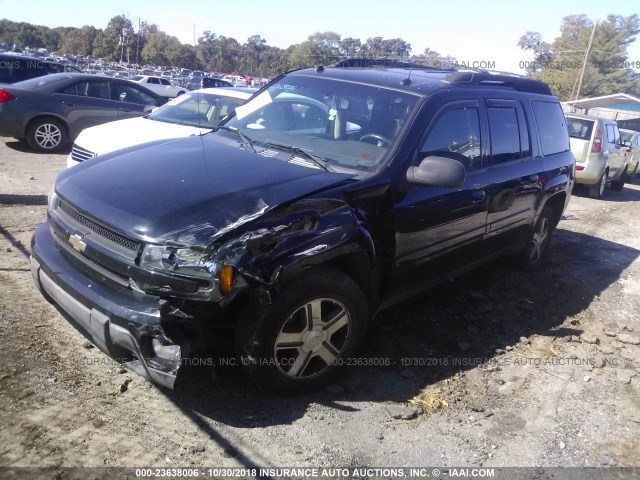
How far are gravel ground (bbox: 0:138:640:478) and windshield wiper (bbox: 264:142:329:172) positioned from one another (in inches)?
55.2

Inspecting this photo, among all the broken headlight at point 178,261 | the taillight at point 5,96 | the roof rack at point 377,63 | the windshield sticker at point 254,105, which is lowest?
the broken headlight at point 178,261

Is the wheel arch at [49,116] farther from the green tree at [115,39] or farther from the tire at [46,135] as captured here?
the green tree at [115,39]

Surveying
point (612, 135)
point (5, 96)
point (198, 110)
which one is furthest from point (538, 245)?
point (612, 135)

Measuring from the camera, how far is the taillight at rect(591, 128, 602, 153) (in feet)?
38.7

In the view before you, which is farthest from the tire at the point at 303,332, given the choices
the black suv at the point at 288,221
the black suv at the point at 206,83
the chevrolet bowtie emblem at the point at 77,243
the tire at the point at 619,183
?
the black suv at the point at 206,83

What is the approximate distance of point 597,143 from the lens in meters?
11.9

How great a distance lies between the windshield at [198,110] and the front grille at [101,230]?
4390 mm

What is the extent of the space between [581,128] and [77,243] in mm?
11826

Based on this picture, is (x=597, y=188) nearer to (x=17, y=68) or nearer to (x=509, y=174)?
(x=509, y=174)

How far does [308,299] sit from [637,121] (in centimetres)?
4536

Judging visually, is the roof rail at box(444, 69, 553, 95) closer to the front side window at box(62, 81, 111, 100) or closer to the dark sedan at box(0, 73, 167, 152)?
the dark sedan at box(0, 73, 167, 152)

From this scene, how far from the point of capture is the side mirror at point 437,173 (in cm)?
338

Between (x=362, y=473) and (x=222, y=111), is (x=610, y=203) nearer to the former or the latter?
(x=222, y=111)

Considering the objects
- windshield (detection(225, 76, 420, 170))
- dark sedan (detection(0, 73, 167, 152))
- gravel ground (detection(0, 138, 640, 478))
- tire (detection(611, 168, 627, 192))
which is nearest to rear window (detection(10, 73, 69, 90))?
dark sedan (detection(0, 73, 167, 152))
